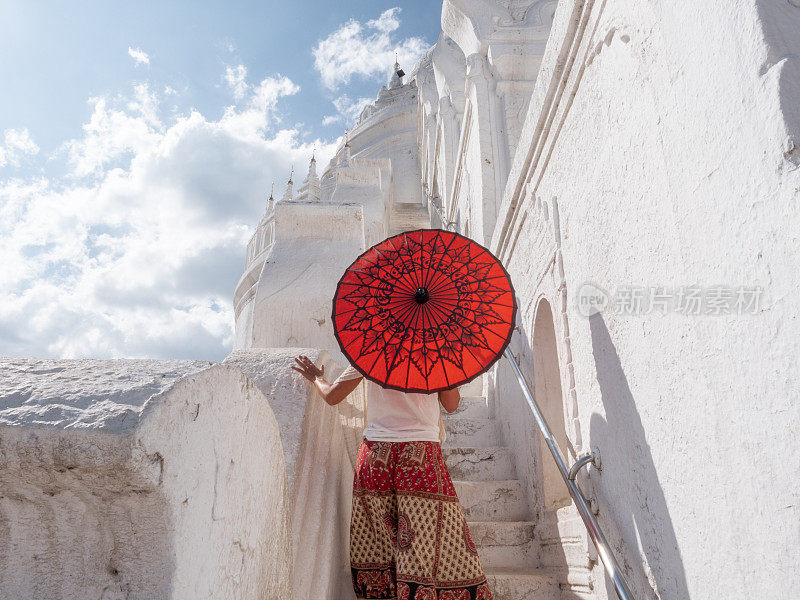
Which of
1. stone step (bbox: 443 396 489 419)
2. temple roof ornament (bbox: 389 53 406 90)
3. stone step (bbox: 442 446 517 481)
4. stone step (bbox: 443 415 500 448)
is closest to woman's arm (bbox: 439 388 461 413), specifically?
stone step (bbox: 442 446 517 481)

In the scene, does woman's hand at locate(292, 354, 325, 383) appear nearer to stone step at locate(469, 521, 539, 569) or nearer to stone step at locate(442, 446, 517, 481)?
stone step at locate(469, 521, 539, 569)

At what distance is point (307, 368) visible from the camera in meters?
2.39

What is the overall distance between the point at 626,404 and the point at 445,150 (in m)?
8.07

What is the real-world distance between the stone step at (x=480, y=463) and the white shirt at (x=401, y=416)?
1771 millimetres

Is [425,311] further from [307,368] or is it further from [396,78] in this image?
[396,78]

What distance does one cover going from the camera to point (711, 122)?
1495 millimetres

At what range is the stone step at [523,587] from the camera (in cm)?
281

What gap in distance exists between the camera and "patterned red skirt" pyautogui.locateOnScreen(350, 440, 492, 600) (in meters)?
2.06

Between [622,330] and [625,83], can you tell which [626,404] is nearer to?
[622,330]

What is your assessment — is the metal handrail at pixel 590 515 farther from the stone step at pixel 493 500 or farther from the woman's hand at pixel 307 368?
the woman's hand at pixel 307 368

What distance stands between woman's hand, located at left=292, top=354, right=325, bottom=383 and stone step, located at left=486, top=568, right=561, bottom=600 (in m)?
1.41

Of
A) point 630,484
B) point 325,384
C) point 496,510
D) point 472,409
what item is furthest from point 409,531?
point 472,409

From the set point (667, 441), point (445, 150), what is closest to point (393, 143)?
point (445, 150)

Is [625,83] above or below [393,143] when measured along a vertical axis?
below
